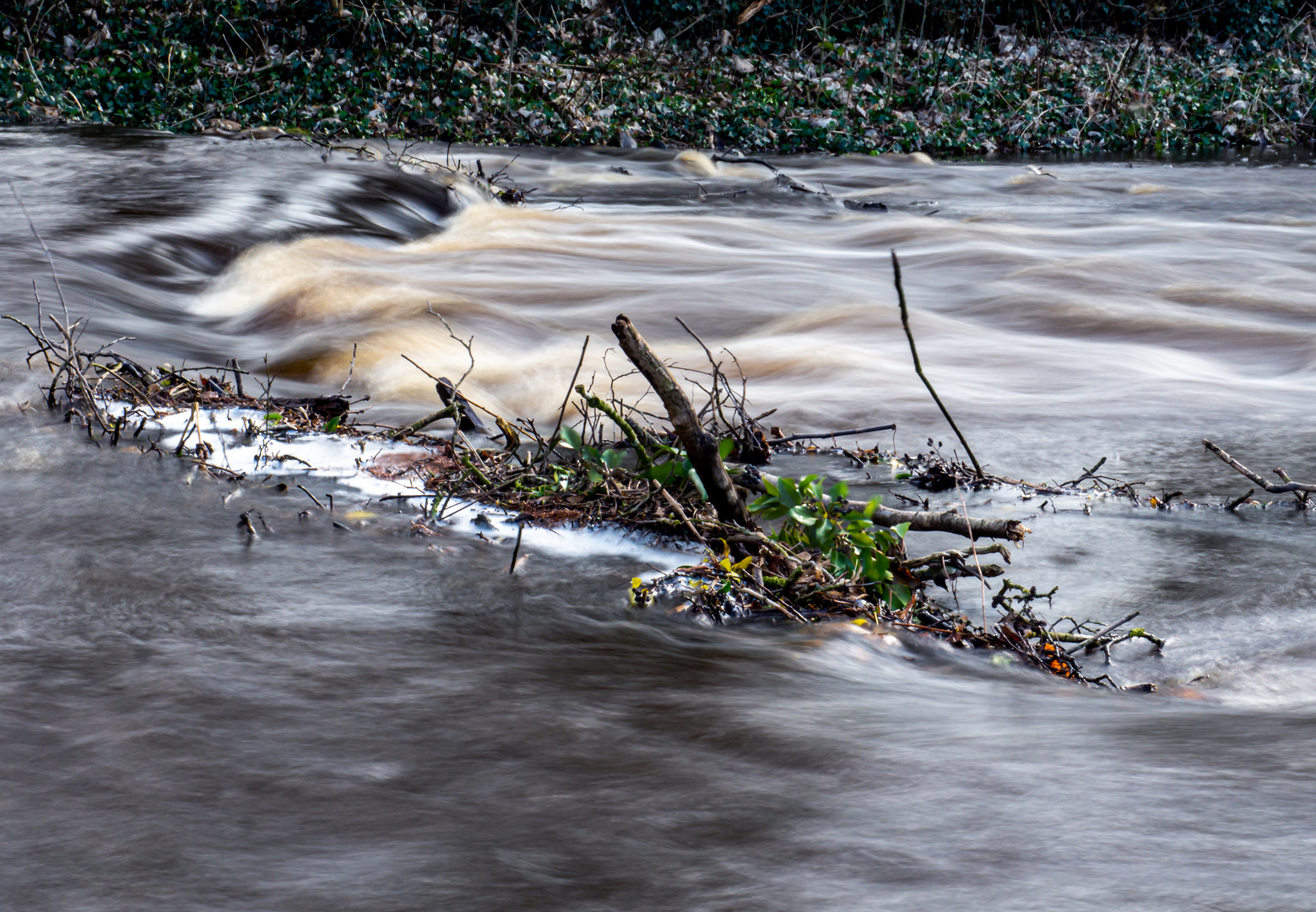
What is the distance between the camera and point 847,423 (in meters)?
5.29

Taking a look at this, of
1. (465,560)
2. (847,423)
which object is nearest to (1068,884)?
(465,560)

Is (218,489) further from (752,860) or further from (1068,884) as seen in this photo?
(1068,884)

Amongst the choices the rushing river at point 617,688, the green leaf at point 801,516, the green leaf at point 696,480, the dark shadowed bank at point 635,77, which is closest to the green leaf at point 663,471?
the green leaf at point 696,480

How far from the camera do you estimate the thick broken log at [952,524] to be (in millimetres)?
3084

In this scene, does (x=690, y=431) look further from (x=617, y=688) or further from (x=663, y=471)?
(x=617, y=688)

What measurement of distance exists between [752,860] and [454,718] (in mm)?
797

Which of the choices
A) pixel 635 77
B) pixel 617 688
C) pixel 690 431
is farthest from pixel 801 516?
pixel 635 77

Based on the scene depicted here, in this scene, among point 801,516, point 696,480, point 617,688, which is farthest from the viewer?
point 696,480

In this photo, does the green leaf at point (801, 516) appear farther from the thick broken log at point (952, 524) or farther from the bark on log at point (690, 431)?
the bark on log at point (690, 431)

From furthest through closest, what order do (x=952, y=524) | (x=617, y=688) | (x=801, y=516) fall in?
(x=952, y=524) → (x=801, y=516) → (x=617, y=688)

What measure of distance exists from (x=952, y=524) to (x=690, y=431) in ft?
2.47

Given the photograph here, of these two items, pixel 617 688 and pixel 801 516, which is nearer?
pixel 617 688

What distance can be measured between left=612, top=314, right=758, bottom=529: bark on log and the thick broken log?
12 cm

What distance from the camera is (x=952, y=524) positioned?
3203mm
